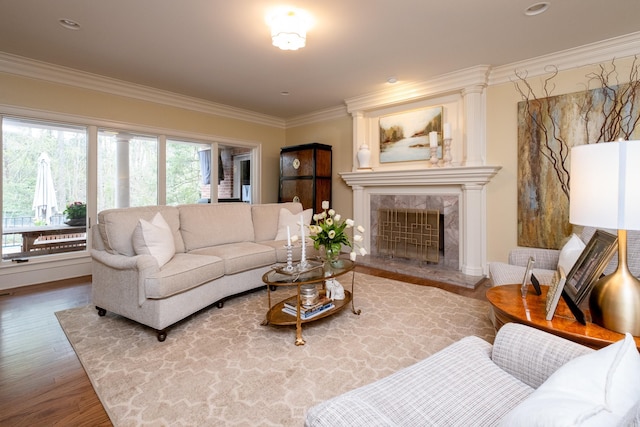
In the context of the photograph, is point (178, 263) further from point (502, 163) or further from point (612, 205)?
point (502, 163)

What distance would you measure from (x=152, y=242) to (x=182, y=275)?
42cm

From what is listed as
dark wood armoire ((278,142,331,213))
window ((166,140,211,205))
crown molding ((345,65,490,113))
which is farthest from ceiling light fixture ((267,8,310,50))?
window ((166,140,211,205))

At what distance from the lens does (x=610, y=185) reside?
48.8 inches

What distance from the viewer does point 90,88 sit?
160 inches

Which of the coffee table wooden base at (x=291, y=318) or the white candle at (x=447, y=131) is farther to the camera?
the white candle at (x=447, y=131)

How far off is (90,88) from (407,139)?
4.38 m

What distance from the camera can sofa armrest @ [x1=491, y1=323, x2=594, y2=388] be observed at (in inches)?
39.6

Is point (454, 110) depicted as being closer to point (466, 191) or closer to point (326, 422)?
point (466, 191)

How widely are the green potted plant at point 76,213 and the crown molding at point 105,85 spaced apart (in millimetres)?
1519

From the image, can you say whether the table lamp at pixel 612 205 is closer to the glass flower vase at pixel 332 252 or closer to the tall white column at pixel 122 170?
the glass flower vase at pixel 332 252

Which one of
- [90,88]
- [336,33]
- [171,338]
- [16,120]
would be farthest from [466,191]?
[16,120]

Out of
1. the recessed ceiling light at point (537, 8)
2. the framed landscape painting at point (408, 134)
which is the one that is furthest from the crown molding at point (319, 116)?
the recessed ceiling light at point (537, 8)

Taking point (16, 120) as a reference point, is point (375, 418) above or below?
below

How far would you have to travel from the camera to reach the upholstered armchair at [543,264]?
2150 millimetres
